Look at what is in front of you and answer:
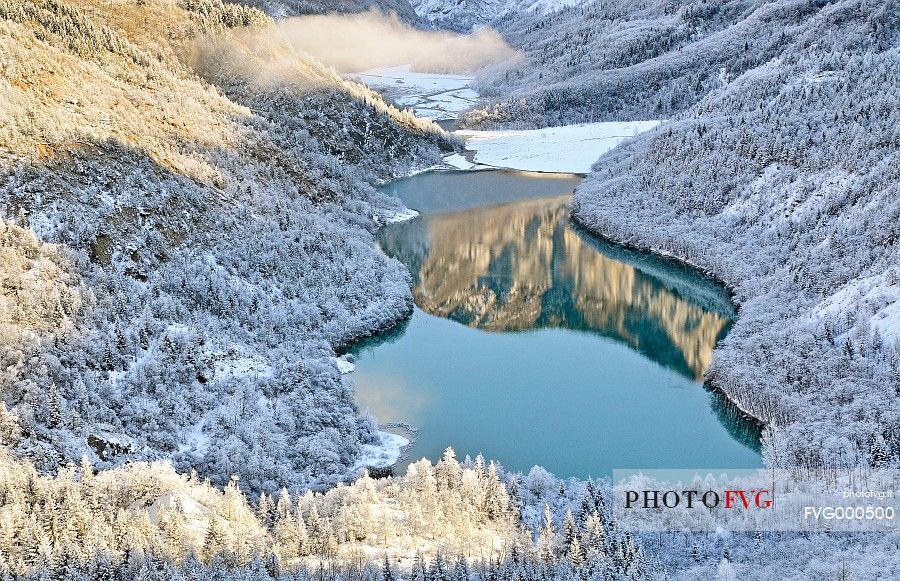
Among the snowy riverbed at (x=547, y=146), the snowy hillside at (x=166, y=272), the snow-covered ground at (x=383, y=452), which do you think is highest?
the snowy riverbed at (x=547, y=146)

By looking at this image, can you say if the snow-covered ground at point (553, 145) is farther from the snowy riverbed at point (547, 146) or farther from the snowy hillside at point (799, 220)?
the snowy hillside at point (799, 220)

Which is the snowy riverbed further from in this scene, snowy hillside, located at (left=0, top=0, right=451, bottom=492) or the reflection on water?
snowy hillside, located at (left=0, top=0, right=451, bottom=492)

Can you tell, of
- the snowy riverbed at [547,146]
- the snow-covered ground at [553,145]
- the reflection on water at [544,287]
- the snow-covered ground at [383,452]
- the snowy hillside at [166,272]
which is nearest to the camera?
the snowy hillside at [166,272]

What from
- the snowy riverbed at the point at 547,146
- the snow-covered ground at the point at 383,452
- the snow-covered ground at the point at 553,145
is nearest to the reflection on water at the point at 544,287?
the snow-covered ground at the point at 383,452

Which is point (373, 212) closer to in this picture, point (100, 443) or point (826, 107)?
point (826, 107)

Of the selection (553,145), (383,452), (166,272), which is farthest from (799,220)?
(553,145)
